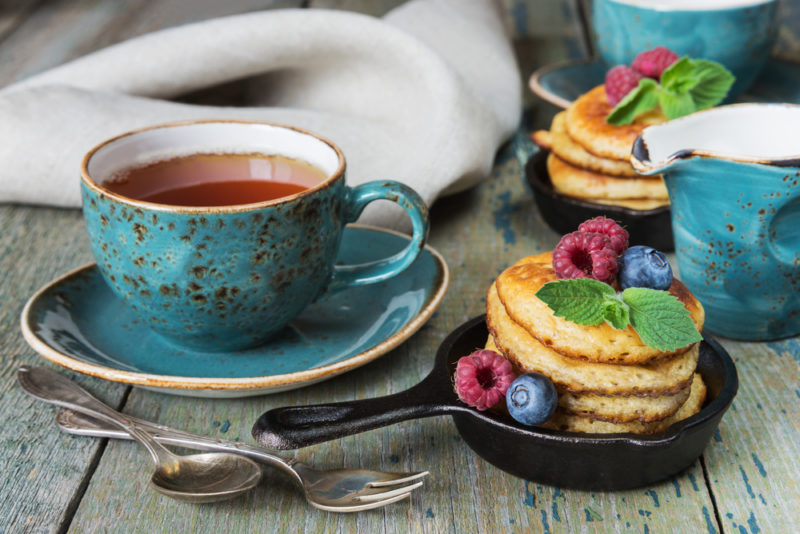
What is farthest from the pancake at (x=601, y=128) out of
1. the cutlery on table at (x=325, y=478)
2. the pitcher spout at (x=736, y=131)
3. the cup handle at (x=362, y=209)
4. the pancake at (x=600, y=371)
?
the cutlery on table at (x=325, y=478)

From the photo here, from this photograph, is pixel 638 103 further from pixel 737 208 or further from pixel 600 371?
pixel 600 371

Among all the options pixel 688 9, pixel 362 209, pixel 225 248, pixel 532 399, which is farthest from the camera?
pixel 688 9

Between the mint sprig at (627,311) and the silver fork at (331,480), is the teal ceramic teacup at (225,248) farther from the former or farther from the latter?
the mint sprig at (627,311)

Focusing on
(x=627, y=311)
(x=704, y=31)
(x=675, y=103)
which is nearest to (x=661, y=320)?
(x=627, y=311)

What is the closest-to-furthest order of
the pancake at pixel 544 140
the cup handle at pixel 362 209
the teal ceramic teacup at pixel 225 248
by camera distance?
the teal ceramic teacup at pixel 225 248 < the cup handle at pixel 362 209 < the pancake at pixel 544 140

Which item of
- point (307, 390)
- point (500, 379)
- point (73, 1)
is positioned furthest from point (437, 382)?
point (73, 1)

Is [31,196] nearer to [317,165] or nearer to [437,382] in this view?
[317,165]
